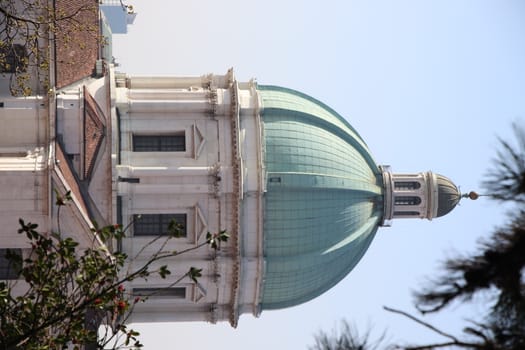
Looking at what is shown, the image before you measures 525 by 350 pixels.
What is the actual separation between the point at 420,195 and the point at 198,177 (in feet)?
47.6

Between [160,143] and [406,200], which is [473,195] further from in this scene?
[160,143]

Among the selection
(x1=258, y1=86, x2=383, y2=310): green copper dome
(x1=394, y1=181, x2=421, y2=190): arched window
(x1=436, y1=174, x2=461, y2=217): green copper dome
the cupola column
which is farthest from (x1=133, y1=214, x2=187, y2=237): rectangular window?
(x1=436, y1=174, x2=461, y2=217): green copper dome

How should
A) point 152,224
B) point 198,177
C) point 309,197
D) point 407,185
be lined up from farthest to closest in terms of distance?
point 407,185
point 309,197
point 152,224
point 198,177

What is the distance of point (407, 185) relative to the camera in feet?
152

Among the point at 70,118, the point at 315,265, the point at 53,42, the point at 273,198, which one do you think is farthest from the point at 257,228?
the point at 53,42

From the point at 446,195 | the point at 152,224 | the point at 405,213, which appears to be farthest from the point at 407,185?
the point at 152,224

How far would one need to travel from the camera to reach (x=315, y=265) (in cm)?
4225

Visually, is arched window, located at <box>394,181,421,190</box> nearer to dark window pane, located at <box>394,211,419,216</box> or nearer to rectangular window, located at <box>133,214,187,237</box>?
dark window pane, located at <box>394,211,419,216</box>

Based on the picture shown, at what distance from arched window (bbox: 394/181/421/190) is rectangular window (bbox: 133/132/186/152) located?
44.0ft

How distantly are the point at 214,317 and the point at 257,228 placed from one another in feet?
18.6

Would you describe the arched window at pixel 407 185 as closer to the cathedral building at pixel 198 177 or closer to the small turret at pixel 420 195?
the small turret at pixel 420 195

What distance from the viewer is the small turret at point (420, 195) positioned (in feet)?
149

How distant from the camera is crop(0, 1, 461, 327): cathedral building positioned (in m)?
36.6

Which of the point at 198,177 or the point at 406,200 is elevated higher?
the point at 198,177
